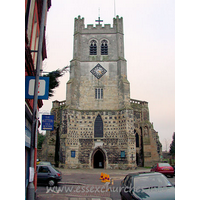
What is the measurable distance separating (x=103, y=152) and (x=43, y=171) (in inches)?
607

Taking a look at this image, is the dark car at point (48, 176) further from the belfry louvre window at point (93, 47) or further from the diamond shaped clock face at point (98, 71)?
the belfry louvre window at point (93, 47)

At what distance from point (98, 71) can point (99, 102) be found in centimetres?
479

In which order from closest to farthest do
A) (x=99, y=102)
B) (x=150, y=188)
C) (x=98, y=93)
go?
(x=150, y=188)
(x=99, y=102)
(x=98, y=93)

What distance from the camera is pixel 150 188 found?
6531 mm

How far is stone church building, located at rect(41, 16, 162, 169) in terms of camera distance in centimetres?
2727

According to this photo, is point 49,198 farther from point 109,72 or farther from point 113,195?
point 109,72

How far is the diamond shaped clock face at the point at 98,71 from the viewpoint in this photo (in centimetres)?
3103

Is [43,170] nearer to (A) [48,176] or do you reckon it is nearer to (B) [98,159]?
(A) [48,176]

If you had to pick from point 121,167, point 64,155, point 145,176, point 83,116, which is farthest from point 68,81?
point 145,176

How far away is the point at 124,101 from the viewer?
29016 millimetres

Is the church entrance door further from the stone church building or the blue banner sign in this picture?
the blue banner sign

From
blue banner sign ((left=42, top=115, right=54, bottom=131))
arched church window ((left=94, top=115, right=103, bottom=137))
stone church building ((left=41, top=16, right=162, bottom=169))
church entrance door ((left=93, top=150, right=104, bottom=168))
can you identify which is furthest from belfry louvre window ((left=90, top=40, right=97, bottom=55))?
blue banner sign ((left=42, top=115, right=54, bottom=131))

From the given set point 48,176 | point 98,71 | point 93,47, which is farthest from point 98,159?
point 48,176

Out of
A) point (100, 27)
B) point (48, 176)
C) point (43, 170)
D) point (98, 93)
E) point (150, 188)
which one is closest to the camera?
point (150, 188)
